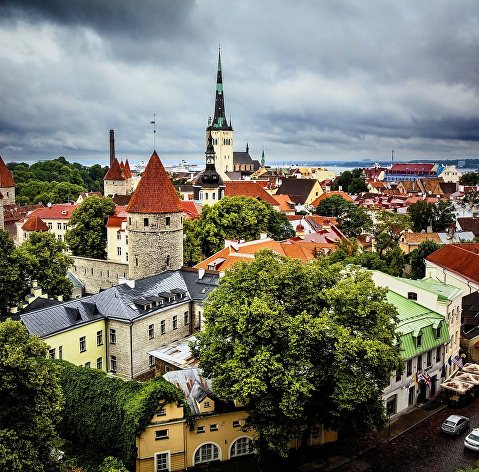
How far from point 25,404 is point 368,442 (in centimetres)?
1730

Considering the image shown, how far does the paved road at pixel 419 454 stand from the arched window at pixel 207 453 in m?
5.84

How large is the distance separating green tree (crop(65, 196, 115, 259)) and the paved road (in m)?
41.8

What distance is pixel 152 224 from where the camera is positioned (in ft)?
137

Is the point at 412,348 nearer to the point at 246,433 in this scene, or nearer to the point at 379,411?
the point at 379,411

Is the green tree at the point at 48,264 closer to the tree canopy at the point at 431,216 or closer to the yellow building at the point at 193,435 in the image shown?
the yellow building at the point at 193,435

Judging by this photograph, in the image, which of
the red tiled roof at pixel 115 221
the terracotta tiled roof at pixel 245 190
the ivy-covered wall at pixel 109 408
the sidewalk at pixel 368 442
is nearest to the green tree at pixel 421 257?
the sidewalk at pixel 368 442

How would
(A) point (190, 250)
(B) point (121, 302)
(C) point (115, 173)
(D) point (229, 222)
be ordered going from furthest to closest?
1. (C) point (115, 173)
2. (D) point (229, 222)
3. (A) point (190, 250)
4. (B) point (121, 302)

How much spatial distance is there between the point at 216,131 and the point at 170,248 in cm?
9821

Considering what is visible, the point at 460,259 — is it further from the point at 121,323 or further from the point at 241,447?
the point at 121,323

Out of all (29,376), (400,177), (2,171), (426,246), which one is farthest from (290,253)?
(400,177)

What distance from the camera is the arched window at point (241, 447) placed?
2638 cm

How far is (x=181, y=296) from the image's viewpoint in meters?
38.2

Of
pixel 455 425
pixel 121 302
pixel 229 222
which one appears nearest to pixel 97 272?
pixel 229 222

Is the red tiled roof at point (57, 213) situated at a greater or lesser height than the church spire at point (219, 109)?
lesser
